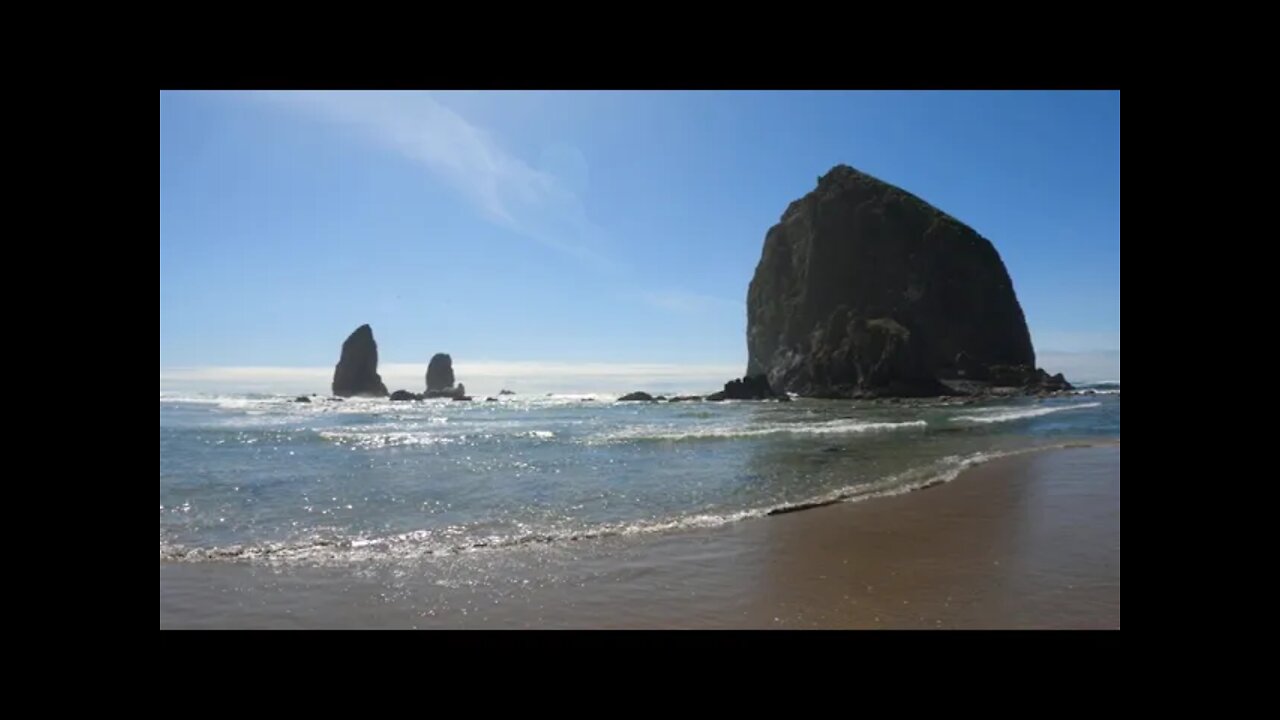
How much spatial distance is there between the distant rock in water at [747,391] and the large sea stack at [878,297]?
26.1ft

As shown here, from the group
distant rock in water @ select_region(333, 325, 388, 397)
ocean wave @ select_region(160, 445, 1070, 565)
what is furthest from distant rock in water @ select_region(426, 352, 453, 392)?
ocean wave @ select_region(160, 445, 1070, 565)

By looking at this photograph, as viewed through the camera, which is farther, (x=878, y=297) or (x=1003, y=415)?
Result: (x=878, y=297)

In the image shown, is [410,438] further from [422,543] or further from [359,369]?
[359,369]

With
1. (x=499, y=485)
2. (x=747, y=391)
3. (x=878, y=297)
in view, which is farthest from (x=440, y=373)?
(x=499, y=485)

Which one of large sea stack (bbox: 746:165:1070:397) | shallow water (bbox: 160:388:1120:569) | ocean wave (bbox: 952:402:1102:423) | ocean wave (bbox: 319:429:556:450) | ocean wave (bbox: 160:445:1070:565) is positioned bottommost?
ocean wave (bbox: 319:429:556:450)

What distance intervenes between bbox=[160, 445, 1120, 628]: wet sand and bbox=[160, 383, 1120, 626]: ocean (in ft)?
0.19

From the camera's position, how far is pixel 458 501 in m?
11.6

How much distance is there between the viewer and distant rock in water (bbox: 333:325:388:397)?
4306 inches

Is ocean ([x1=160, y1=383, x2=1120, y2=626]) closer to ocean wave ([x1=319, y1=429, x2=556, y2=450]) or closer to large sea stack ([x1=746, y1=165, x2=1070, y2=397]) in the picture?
ocean wave ([x1=319, y1=429, x2=556, y2=450])

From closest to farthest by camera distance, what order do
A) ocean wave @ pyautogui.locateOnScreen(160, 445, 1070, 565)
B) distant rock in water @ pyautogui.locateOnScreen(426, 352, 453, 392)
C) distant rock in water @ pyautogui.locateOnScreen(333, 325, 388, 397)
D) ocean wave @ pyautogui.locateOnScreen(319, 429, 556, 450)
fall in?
ocean wave @ pyautogui.locateOnScreen(160, 445, 1070, 565) → ocean wave @ pyautogui.locateOnScreen(319, 429, 556, 450) → distant rock in water @ pyautogui.locateOnScreen(333, 325, 388, 397) → distant rock in water @ pyautogui.locateOnScreen(426, 352, 453, 392)

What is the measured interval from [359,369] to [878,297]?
92766mm
